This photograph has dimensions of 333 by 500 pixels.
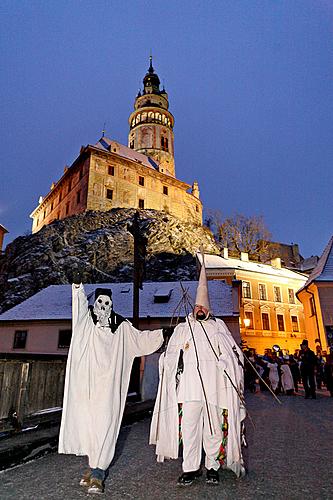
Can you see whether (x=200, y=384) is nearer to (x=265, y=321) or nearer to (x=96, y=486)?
(x=96, y=486)

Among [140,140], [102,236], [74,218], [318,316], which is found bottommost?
[318,316]

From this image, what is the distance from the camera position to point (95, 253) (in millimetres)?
42188

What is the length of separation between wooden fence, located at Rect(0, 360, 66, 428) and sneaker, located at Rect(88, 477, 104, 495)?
236 cm

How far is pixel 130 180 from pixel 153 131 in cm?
2376

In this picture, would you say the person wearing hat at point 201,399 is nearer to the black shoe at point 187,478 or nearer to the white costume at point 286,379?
the black shoe at point 187,478

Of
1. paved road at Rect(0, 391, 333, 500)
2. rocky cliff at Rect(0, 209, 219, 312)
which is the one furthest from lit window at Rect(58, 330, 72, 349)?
Answer: paved road at Rect(0, 391, 333, 500)

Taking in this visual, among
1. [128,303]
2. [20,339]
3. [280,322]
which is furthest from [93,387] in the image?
[280,322]

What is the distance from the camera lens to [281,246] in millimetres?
73875

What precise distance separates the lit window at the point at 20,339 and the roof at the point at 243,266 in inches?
847

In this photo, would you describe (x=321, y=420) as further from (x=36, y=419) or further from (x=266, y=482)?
(x=36, y=419)

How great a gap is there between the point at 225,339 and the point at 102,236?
135 ft

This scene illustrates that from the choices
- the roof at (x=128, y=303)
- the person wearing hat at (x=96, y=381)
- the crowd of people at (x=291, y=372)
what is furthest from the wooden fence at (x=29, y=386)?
the roof at (x=128, y=303)

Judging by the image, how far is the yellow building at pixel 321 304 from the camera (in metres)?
24.6

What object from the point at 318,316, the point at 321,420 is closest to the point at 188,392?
the point at 321,420
